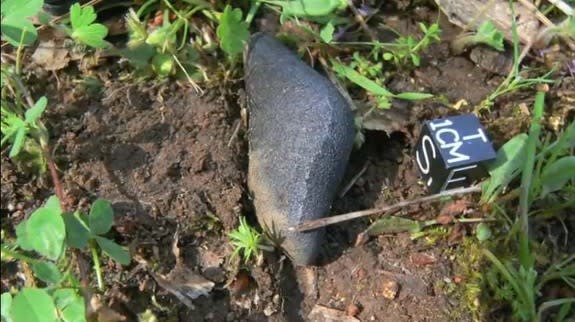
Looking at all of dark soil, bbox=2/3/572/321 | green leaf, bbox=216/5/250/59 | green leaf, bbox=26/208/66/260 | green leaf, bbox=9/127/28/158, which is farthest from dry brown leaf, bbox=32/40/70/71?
green leaf, bbox=26/208/66/260

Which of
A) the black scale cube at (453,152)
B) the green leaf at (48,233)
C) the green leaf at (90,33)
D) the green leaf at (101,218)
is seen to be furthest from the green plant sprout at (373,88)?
the green leaf at (48,233)

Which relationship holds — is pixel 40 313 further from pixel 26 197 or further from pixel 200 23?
pixel 200 23

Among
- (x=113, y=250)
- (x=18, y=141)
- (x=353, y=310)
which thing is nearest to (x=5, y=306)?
(x=113, y=250)

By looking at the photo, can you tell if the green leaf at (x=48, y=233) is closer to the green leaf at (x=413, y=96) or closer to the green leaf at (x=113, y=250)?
the green leaf at (x=113, y=250)

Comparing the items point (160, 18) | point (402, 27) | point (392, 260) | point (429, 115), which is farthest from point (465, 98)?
point (160, 18)

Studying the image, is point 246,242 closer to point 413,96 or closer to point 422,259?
point 422,259

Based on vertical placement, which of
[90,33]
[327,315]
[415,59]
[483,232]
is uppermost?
[90,33]
